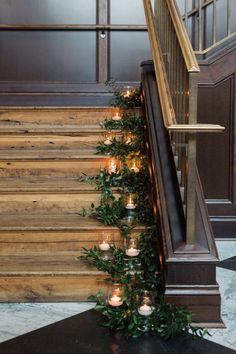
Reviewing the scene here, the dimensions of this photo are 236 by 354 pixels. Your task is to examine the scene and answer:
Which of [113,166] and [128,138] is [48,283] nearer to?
[113,166]

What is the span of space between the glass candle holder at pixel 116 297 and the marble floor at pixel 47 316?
6.0 inches

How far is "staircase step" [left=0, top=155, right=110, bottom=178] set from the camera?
2842 mm

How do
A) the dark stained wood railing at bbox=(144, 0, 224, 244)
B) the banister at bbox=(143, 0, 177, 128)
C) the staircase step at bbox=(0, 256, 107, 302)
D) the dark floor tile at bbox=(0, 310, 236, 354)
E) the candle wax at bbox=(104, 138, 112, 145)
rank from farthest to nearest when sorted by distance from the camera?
1. the candle wax at bbox=(104, 138, 112, 145)
2. the staircase step at bbox=(0, 256, 107, 302)
3. the banister at bbox=(143, 0, 177, 128)
4. the dark stained wood railing at bbox=(144, 0, 224, 244)
5. the dark floor tile at bbox=(0, 310, 236, 354)

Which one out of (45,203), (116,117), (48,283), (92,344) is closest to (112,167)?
(45,203)

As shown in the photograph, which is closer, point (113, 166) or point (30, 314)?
point (30, 314)

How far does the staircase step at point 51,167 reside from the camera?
2.84m

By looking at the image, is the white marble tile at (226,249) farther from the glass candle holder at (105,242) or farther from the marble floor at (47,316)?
the glass candle holder at (105,242)

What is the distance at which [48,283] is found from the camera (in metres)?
2.18

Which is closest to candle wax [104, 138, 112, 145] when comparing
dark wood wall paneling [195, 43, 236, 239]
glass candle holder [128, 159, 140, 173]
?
glass candle holder [128, 159, 140, 173]

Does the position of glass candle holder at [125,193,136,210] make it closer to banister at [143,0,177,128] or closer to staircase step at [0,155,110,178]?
staircase step at [0,155,110,178]

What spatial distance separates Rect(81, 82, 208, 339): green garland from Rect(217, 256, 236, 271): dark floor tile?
616 millimetres

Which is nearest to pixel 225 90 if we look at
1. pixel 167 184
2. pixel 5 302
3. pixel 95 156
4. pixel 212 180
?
pixel 212 180

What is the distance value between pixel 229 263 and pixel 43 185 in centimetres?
117

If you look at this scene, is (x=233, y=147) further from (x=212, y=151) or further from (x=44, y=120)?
(x=44, y=120)
